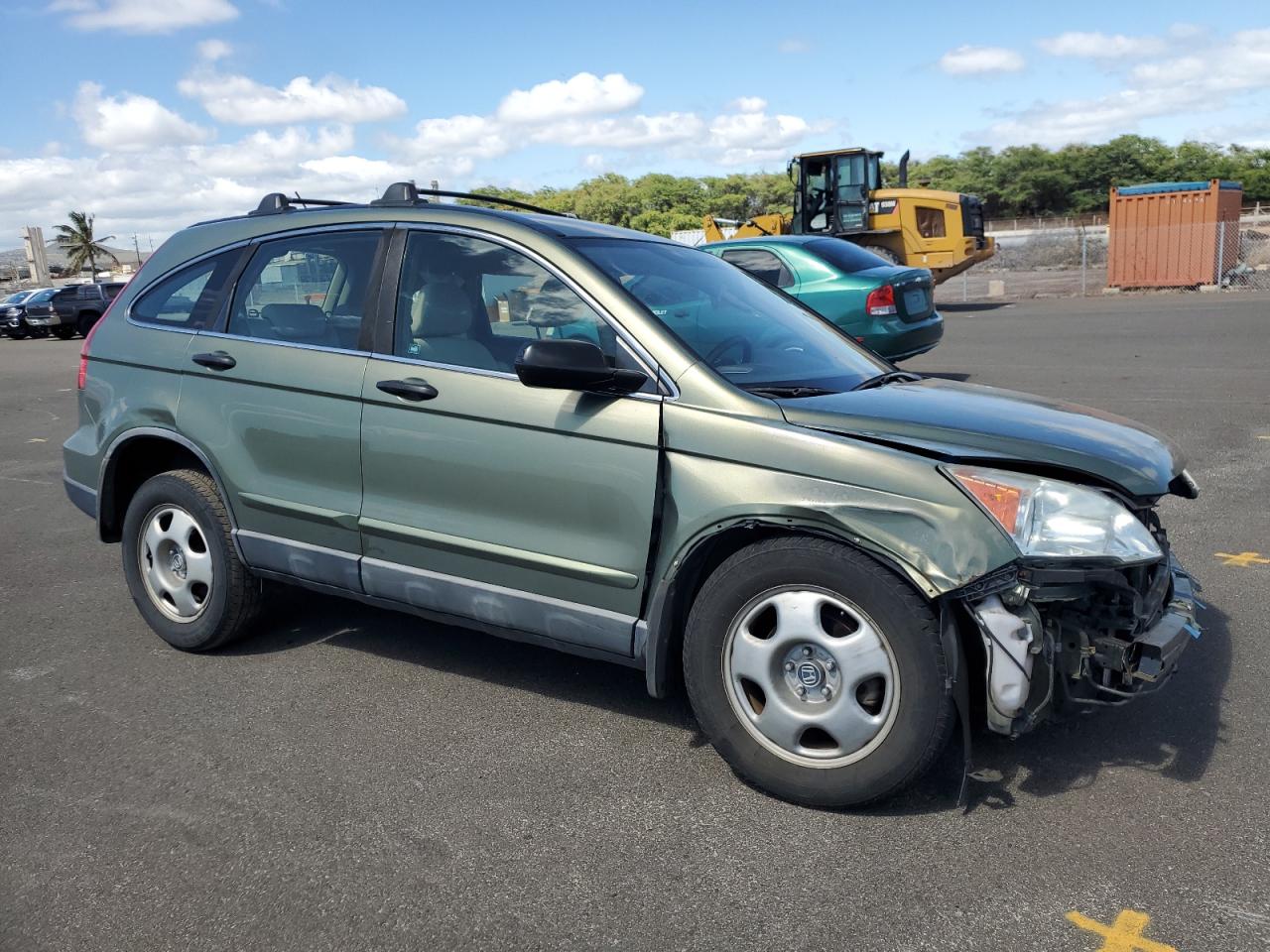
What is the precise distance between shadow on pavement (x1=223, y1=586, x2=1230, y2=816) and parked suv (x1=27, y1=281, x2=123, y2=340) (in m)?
34.5

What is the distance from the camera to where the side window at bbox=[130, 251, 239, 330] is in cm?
474

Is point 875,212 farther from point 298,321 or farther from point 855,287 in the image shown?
point 298,321

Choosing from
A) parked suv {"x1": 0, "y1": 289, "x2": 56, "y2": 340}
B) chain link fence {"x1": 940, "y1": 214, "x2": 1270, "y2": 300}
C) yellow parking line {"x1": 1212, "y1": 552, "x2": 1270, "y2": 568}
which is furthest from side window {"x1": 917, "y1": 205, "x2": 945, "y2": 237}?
parked suv {"x1": 0, "y1": 289, "x2": 56, "y2": 340}

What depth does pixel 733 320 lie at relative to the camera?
4211mm

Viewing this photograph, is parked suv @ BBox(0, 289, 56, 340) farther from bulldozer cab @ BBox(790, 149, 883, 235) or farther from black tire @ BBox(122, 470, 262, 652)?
black tire @ BBox(122, 470, 262, 652)

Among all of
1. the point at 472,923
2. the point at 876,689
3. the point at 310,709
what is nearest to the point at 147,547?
the point at 310,709

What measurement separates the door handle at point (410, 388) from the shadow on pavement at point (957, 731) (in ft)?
3.88

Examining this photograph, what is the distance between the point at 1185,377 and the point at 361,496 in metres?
9.92

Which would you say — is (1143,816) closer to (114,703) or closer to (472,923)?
(472,923)

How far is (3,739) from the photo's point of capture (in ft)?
13.1

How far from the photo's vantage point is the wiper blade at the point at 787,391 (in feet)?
11.9

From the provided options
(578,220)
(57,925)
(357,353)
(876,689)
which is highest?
(578,220)

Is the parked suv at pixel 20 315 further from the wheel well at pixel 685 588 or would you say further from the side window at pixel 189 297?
the wheel well at pixel 685 588

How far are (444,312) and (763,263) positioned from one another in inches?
319
